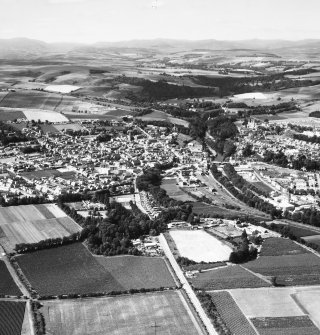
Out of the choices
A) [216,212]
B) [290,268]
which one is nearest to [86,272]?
[290,268]

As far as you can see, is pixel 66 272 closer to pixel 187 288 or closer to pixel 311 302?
pixel 187 288

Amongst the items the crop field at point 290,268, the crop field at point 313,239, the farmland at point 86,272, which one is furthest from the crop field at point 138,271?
the crop field at point 313,239

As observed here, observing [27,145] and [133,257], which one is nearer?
[133,257]

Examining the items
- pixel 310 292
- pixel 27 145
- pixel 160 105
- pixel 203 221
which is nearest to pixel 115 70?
pixel 160 105

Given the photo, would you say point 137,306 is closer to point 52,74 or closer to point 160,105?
point 160,105

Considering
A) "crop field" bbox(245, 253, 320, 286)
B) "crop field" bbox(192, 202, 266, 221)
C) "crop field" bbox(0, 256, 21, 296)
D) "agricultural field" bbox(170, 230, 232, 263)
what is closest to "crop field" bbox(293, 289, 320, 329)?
"crop field" bbox(245, 253, 320, 286)

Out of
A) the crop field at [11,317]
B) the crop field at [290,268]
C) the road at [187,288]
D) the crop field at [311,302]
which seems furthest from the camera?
the crop field at [290,268]

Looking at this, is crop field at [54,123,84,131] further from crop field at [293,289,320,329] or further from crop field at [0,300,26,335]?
crop field at [293,289,320,329]

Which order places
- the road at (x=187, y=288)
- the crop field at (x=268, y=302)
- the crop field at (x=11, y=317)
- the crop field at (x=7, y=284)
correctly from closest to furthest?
the crop field at (x=11, y=317) < the road at (x=187, y=288) < the crop field at (x=268, y=302) < the crop field at (x=7, y=284)

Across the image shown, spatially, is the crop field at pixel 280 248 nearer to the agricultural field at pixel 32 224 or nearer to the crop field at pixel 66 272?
the crop field at pixel 66 272
